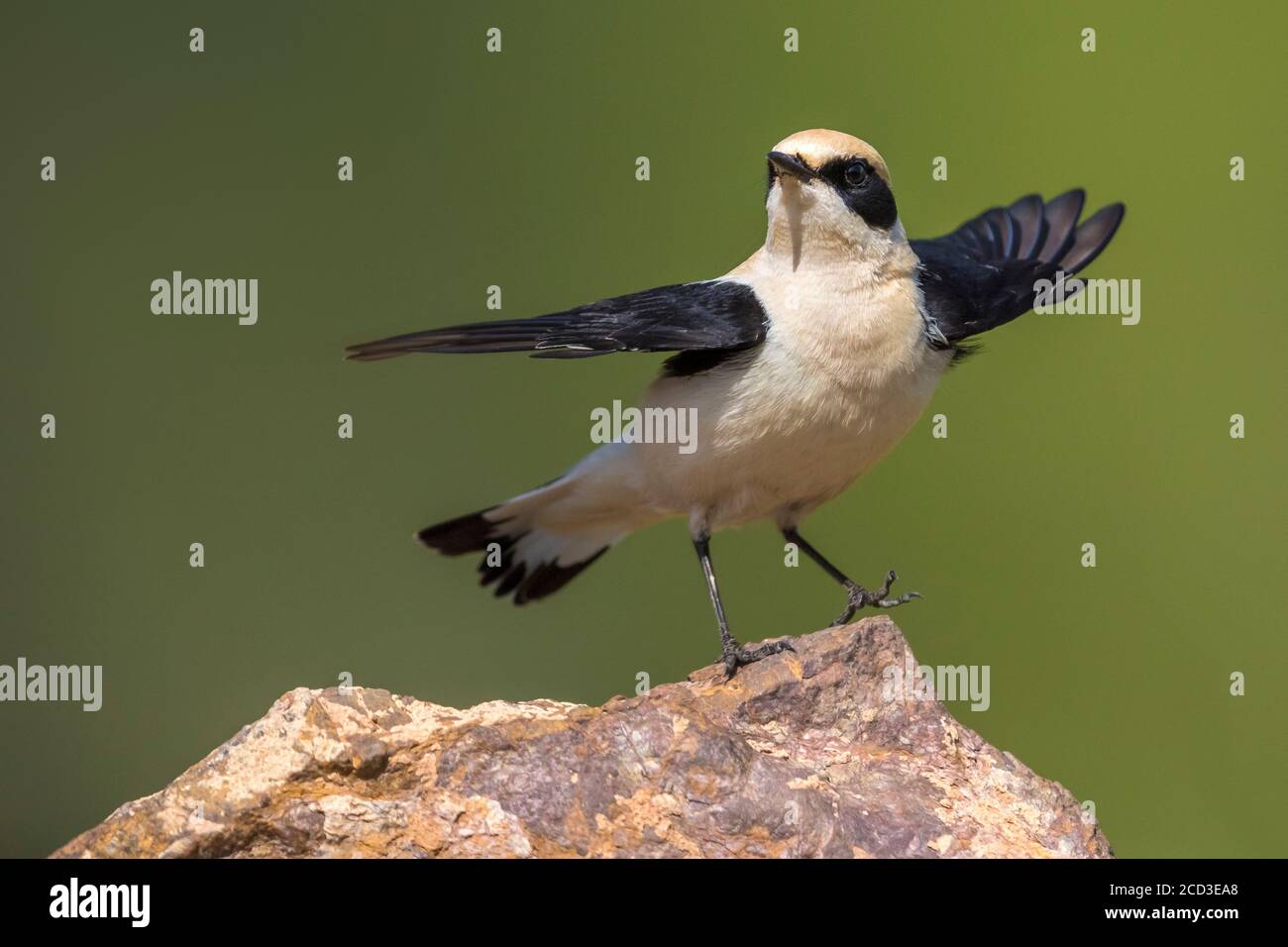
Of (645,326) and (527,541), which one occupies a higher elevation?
(645,326)

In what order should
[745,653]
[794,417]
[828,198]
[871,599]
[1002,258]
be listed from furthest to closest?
1. [1002,258]
2. [871,599]
3. [828,198]
4. [794,417]
5. [745,653]

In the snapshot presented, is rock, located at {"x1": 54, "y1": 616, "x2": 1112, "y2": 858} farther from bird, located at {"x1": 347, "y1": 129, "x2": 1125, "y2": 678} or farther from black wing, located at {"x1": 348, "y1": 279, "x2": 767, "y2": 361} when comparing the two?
black wing, located at {"x1": 348, "y1": 279, "x2": 767, "y2": 361}

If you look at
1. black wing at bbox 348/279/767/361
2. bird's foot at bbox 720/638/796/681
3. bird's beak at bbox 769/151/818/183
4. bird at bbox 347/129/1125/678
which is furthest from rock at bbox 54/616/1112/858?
bird's beak at bbox 769/151/818/183

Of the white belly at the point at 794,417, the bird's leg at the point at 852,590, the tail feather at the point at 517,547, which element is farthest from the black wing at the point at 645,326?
the tail feather at the point at 517,547

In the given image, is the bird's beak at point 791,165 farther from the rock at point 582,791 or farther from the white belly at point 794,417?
the rock at point 582,791

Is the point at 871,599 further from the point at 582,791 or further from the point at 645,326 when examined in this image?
Result: the point at 582,791

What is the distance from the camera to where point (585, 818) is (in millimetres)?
3980

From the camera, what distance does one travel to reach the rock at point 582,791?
395 cm

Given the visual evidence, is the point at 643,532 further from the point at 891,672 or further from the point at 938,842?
the point at 938,842

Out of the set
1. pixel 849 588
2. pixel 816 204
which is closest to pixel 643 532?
pixel 849 588

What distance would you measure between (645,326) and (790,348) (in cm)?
52

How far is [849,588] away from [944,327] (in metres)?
1.03

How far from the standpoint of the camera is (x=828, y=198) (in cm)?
537

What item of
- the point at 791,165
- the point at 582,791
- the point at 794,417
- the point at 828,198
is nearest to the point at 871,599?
the point at 794,417
